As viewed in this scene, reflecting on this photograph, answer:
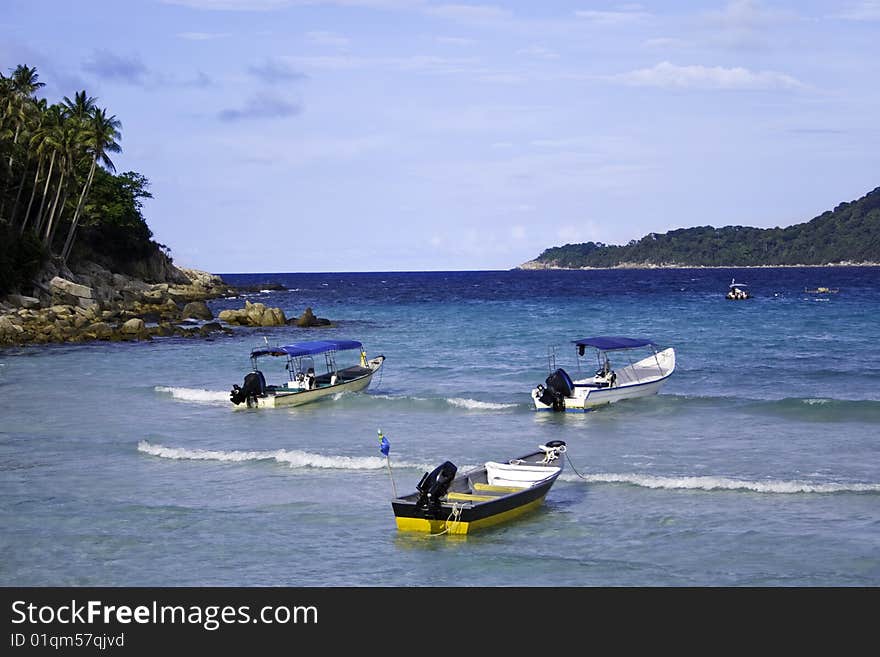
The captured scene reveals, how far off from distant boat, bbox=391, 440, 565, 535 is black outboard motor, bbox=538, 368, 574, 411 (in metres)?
11.4

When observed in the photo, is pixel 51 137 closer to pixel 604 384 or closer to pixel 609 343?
pixel 609 343

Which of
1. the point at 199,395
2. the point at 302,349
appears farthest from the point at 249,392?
the point at 199,395

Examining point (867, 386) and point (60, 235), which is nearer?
point (867, 386)

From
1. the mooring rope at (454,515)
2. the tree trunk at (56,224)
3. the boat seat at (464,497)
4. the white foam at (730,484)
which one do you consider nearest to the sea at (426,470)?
the white foam at (730,484)

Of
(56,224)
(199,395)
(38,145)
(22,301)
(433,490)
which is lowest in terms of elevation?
(199,395)

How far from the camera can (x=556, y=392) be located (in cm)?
3256

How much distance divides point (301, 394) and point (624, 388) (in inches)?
453

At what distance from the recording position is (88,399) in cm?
3597

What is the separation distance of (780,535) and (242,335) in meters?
48.0

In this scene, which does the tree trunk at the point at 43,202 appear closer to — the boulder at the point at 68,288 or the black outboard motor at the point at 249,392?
the boulder at the point at 68,288

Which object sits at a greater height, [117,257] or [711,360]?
[117,257]
